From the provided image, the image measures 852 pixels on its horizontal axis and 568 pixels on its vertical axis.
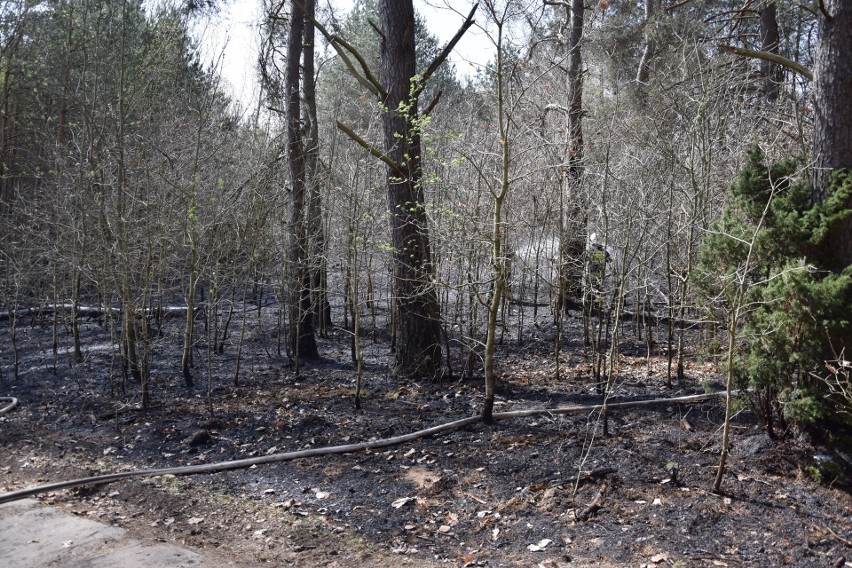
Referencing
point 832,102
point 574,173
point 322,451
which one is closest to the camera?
point 832,102

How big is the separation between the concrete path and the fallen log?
0.34 m

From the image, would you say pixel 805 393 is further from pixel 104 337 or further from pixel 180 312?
pixel 180 312

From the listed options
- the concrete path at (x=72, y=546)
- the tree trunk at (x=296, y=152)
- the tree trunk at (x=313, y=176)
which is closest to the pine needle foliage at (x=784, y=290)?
the concrete path at (x=72, y=546)

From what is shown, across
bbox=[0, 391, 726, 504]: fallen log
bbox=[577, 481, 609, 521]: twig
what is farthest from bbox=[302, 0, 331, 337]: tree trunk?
bbox=[577, 481, 609, 521]: twig

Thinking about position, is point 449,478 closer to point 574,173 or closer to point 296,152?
point 574,173

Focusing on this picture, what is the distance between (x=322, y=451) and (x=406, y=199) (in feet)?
10.6

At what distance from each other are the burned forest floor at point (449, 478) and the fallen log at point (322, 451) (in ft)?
0.22

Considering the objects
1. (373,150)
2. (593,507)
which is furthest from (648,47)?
(593,507)

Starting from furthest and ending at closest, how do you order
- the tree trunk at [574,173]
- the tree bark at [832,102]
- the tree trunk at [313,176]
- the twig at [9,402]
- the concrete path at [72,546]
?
the tree trunk at [313,176] → the tree trunk at [574,173] → the twig at [9,402] → the tree bark at [832,102] → the concrete path at [72,546]

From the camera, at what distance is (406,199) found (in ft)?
26.9

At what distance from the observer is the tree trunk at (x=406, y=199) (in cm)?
809

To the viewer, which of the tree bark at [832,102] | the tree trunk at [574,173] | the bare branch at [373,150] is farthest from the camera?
the tree trunk at [574,173]

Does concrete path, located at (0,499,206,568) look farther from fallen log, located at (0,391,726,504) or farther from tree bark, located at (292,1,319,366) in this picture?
tree bark, located at (292,1,319,366)

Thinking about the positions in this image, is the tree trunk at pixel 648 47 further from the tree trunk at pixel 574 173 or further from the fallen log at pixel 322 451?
the fallen log at pixel 322 451
